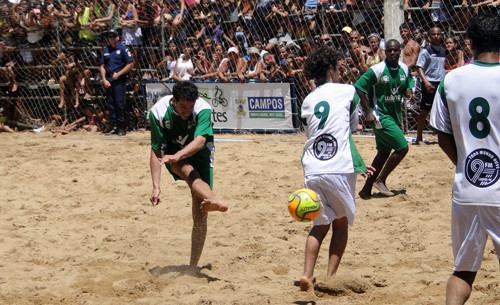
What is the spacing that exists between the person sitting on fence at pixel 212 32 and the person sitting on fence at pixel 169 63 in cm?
55

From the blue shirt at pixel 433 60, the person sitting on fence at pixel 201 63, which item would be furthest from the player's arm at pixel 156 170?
the person sitting on fence at pixel 201 63

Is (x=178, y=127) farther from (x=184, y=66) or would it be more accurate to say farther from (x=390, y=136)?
(x=184, y=66)

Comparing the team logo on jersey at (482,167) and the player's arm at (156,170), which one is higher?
the team logo on jersey at (482,167)

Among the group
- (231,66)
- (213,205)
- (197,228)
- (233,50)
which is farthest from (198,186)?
(231,66)

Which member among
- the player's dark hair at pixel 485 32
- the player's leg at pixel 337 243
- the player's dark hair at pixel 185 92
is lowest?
the player's leg at pixel 337 243

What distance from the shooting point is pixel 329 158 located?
4.74 m

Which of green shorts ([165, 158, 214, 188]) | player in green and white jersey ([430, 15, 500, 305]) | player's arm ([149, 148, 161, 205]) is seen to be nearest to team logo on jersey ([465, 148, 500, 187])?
player in green and white jersey ([430, 15, 500, 305])

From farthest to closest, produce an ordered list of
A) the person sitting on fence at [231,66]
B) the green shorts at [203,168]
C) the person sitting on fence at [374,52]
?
the person sitting on fence at [231,66]
the person sitting on fence at [374,52]
the green shorts at [203,168]

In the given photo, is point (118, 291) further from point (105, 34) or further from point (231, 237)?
point (105, 34)

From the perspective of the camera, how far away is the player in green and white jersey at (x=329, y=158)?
4.71m

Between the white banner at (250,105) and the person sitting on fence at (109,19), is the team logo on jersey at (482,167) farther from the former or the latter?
the person sitting on fence at (109,19)

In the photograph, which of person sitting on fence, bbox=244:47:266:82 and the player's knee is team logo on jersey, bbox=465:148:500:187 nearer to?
the player's knee

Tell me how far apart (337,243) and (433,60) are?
19.9 ft

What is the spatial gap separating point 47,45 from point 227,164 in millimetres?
6984
